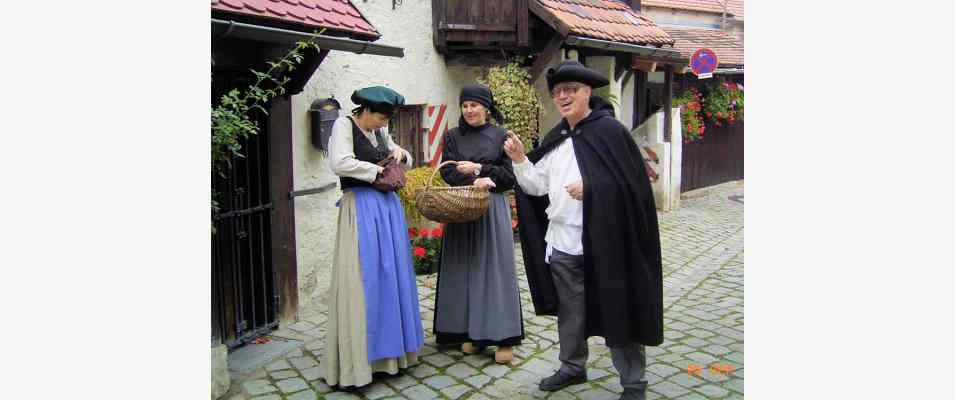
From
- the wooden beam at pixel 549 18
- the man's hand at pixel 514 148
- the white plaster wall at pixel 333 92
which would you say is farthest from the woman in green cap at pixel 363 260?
the wooden beam at pixel 549 18

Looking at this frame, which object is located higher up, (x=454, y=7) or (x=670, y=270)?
(x=454, y=7)

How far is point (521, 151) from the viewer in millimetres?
4043

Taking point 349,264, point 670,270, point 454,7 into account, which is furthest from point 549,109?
point 349,264

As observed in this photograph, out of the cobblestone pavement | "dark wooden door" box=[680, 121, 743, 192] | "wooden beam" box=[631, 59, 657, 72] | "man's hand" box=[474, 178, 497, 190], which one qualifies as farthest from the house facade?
"dark wooden door" box=[680, 121, 743, 192]

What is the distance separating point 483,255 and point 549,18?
4.90m

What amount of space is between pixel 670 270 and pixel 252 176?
4.54 metres

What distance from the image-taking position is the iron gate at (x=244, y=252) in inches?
189

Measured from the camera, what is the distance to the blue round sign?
11539 millimetres

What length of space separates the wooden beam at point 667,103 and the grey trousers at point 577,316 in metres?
9.30

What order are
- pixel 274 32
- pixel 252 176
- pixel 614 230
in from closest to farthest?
pixel 614 230
pixel 274 32
pixel 252 176

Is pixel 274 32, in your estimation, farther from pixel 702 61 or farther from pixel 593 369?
pixel 702 61

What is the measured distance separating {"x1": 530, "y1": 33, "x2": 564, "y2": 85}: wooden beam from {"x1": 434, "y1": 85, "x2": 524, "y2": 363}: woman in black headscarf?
15.3 ft

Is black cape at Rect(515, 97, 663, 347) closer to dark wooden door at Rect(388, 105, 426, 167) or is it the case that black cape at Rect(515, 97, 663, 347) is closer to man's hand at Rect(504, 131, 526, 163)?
man's hand at Rect(504, 131, 526, 163)

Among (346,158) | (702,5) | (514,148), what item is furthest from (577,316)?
(702,5)
